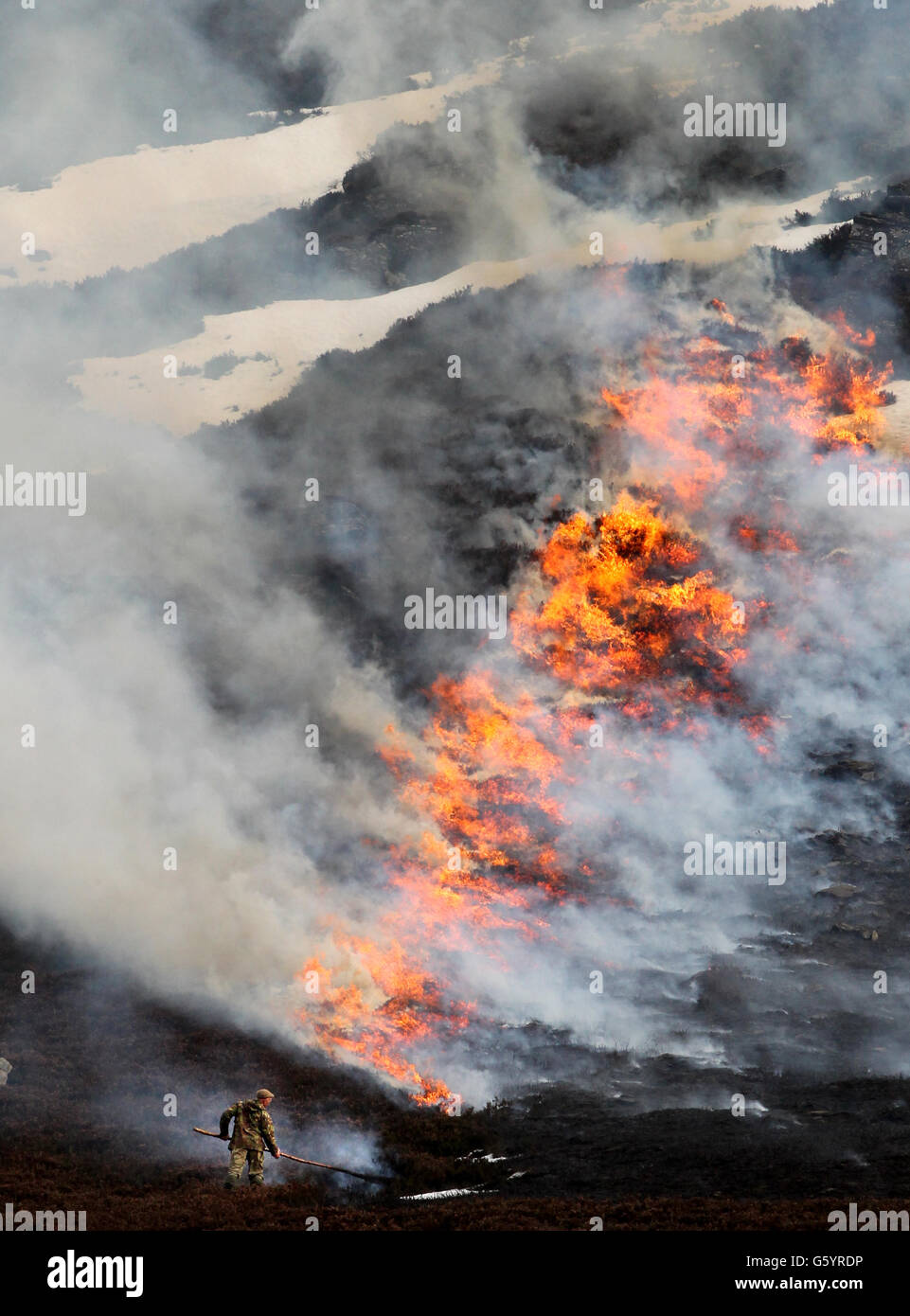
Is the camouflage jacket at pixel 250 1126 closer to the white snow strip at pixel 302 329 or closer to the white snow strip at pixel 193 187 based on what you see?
the white snow strip at pixel 302 329

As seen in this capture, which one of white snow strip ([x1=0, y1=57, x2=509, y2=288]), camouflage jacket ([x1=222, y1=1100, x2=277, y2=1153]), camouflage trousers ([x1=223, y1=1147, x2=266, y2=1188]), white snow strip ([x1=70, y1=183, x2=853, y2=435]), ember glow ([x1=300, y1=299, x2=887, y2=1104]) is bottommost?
camouflage trousers ([x1=223, y1=1147, x2=266, y2=1188])

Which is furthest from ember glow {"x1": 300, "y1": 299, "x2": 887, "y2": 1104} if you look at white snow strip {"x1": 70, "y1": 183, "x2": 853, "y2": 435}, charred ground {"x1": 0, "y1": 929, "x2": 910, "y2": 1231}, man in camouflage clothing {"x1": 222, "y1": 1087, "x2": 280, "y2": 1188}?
white snow strip {"x1": 70, "y1": 183, "x2": 853, "y2": 435}

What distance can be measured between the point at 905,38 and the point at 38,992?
63880 millimetres

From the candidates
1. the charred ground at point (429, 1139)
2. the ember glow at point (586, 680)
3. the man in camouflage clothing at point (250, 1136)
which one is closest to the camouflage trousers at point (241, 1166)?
the man in camouflage clothing at point (250, 1136)

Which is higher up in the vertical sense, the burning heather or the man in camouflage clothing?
the burning heather

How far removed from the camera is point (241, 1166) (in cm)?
2253

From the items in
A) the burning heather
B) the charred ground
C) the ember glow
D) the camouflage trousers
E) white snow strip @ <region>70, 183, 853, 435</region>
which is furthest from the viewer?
white snow strip @ <region>70, 183, 853, 435</region>

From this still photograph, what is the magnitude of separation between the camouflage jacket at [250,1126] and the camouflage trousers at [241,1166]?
134 mm

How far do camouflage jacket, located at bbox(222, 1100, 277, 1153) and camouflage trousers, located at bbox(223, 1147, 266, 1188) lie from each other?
0.13 meters

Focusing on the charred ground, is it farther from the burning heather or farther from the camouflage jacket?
the camouflage jacket

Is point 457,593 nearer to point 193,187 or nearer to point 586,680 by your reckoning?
point 586,680

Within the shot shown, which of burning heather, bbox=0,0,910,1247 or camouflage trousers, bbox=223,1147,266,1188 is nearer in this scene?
camouflage trousers, bbox=223,1147,266,1188

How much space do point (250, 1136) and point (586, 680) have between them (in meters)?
A: 25.0

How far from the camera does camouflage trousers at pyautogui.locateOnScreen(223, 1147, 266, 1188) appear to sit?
884 inches
